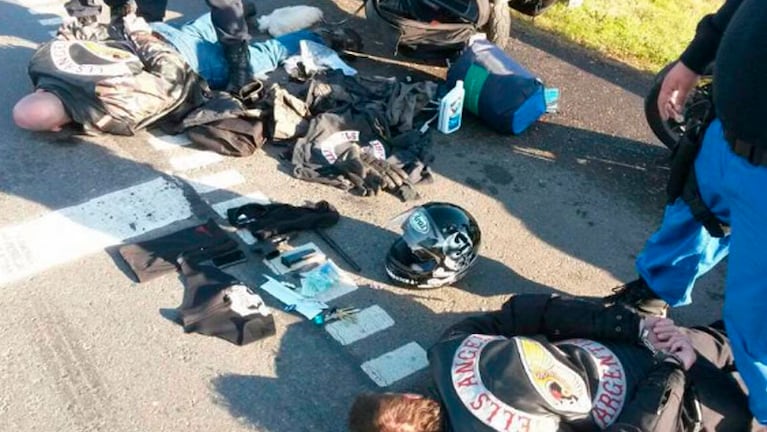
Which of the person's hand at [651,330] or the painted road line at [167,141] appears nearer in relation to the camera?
the person's hand at [651,330]

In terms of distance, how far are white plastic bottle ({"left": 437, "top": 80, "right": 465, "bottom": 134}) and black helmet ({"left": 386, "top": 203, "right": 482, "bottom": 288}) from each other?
134 cm

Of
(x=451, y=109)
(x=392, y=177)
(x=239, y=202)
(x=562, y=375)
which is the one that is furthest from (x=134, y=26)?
(x=562, y=375)

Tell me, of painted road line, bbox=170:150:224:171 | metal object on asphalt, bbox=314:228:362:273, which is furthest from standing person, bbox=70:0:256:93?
metal object on asphalt, bbox=314:228:362:273

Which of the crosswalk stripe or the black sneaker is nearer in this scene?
the black sneaker

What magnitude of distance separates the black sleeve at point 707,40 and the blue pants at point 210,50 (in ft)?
10.2

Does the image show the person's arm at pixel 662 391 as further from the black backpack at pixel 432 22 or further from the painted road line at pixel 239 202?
the black backpack at pixel 432 22

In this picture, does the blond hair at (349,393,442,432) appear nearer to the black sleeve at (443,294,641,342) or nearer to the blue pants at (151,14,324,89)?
the black sleeve at (443,294,641,342)

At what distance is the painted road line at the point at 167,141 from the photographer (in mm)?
4559

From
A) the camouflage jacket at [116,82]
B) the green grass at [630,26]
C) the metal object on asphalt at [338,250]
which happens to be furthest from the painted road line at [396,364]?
the green grass at [630,26]

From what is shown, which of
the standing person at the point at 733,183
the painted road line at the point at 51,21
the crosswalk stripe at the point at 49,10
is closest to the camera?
the standing person at the point at 733,183

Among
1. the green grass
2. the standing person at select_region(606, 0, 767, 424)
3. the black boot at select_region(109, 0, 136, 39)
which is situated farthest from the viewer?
the green grass

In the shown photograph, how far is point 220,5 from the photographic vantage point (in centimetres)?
492

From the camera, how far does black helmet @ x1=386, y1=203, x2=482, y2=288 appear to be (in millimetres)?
3559

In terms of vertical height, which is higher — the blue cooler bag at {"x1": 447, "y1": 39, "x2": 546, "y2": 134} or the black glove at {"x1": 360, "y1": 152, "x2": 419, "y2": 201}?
the blue cooler bag at {"x1": 447, "y1": 39, "x2": 546, "y2": 134}
